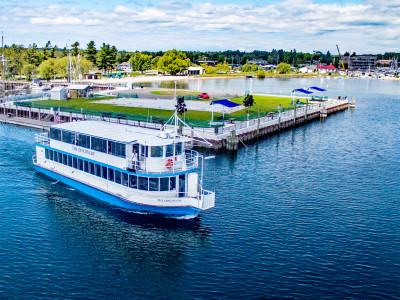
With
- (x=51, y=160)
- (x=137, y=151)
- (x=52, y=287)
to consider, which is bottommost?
(x=52, y=287)

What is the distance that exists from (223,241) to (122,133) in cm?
1514

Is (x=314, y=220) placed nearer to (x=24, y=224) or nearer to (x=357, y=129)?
(x=24, y=224)

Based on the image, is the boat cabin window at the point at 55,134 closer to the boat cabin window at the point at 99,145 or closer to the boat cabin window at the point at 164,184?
the boat cabin window at the point at 99,145

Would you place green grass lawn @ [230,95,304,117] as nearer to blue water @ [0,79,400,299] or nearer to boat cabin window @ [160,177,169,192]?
blue water @ [0,79,400,299]

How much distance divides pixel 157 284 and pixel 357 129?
71261 mm

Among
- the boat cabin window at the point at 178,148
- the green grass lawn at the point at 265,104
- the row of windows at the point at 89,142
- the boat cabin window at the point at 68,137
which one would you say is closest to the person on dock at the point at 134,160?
the row of windows at the point at 89,142

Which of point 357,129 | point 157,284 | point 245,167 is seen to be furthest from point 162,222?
point 357,129

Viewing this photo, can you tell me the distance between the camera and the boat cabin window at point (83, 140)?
137 feet

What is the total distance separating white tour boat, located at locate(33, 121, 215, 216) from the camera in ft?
118

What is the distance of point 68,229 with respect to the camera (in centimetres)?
A: 3516

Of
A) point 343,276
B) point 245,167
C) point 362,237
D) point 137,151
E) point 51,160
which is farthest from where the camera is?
point 245,167

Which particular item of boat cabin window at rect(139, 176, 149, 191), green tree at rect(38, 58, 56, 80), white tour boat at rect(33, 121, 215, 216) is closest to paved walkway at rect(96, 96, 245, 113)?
white tour boat at rect(33, 121, 215, 216)

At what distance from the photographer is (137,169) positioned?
36656 mm

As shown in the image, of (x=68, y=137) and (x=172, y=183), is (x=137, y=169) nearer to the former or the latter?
(x=172, y=183)
